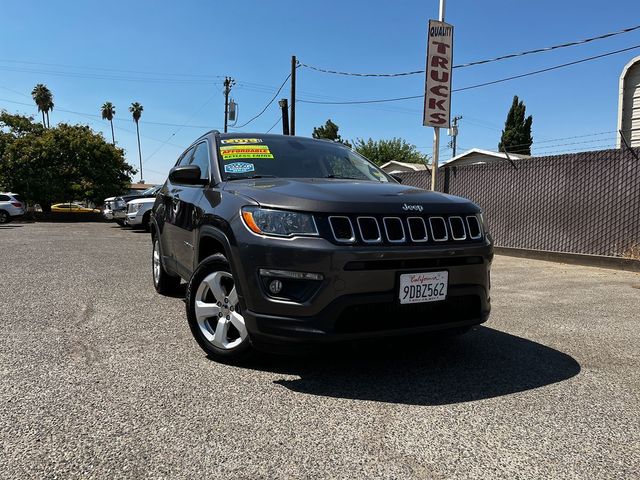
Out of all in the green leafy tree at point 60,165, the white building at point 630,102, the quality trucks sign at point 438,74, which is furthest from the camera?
the green leafy tree at point 60,165

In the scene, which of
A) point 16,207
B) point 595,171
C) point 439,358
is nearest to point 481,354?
point 439,358

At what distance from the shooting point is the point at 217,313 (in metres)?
3.41

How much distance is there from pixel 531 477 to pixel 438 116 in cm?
1071

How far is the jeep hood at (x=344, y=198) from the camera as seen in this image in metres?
2.94

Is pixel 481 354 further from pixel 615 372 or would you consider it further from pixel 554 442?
pixel 554 442

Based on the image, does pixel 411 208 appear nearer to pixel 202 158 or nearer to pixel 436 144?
pixel 202 158

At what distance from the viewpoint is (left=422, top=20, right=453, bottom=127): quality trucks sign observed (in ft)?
38.5

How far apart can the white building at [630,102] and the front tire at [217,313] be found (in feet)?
40.8

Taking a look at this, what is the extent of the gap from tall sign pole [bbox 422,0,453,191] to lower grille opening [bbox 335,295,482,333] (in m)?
9.06

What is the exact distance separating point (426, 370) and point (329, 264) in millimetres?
1149

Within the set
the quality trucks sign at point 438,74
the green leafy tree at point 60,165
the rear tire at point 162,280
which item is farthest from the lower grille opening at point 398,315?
the green leafy tree at point 60,165

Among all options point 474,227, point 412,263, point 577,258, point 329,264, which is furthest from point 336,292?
point 577,258

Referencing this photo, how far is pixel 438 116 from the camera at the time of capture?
469 inches

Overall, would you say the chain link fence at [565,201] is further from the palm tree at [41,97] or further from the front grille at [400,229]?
the palm tree at [41,97]
